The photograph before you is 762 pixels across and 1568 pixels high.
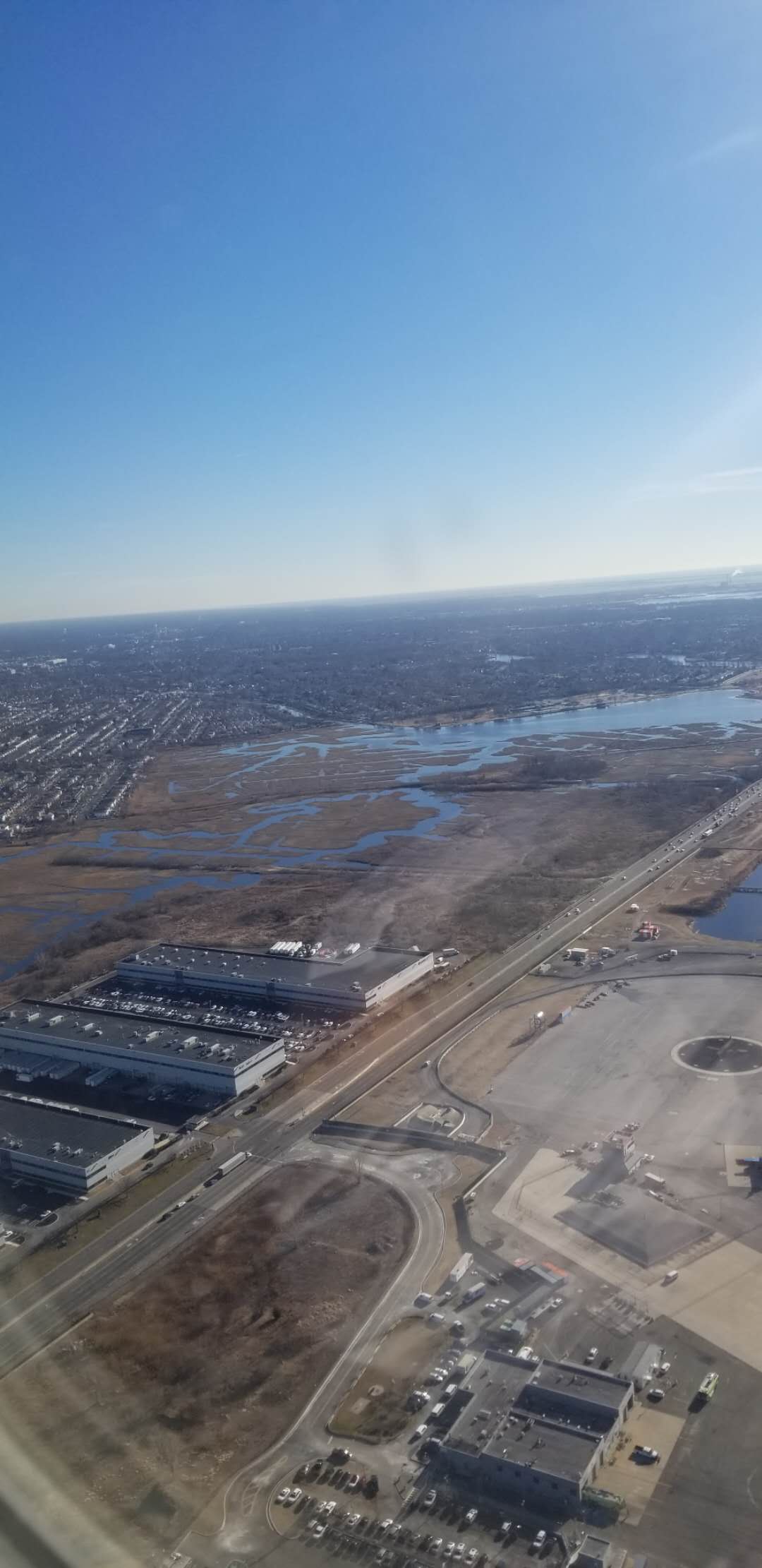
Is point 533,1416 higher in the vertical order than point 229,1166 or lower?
higher

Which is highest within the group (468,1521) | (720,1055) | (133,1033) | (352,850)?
(133,1033)

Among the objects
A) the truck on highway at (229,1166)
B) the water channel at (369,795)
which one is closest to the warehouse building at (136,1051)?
the truck on highway at (229,1166)

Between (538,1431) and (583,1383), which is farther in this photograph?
(583,1383)

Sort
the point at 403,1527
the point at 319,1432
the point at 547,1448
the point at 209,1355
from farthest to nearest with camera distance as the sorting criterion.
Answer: the point at 209,1355, the point at 319,1432, the point at 547,1448, the point at 403,1527

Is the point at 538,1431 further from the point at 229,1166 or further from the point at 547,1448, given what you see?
the point at 229,1166

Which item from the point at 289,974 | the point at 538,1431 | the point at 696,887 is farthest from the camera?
the point at 696,887

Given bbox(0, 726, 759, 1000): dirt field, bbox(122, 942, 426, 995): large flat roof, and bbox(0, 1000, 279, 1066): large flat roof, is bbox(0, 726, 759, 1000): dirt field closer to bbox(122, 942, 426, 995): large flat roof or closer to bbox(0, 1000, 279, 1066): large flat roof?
bbox(122, 942, 426, 995): large flat roof

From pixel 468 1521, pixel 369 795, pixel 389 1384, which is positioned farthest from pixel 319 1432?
pixel 369 795

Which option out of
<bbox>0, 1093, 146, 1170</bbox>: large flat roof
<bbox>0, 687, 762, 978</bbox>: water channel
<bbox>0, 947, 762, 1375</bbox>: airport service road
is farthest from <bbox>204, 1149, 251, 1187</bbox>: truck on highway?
<bbox>0, 687, 762, 978</bbox>: water channel
